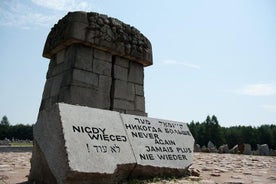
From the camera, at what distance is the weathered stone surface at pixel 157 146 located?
3.40 m

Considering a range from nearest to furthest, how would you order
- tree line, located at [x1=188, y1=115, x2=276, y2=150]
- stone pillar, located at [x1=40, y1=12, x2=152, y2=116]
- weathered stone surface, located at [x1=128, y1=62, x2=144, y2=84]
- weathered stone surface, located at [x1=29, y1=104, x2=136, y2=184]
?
weathered stone surface, located at [x1=29, y1=104, x2=136, y2=184], stone pillar, located at [x1=40, y1=12, x2=152, y2=116], weathered stone surface, located at [x1=128, y1=62, x2=144, y2=84], tree line, located at [x1=188, y1=115, x2=276, y2=150]

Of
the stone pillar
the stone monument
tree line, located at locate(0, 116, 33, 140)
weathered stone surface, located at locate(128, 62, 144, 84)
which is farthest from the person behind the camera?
tree line, located at locate(0, 116, 33, 140)

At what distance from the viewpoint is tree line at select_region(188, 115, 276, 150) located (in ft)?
173

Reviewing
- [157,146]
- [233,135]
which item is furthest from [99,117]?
[233,135]

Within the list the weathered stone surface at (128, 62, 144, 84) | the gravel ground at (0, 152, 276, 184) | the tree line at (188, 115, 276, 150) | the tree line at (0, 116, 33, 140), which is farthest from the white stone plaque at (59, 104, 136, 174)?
the tree line at (0, 116, 33, 140)

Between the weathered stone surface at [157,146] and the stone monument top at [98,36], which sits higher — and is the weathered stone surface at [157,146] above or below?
below

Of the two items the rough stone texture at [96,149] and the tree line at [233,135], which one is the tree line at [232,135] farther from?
the rough stone texture at [96,149]

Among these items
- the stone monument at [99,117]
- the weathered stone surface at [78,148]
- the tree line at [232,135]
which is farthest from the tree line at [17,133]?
the weathered stone surface at [78,148]

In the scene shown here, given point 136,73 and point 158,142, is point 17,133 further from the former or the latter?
point 158,142

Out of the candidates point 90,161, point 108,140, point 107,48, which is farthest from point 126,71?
point 90,161

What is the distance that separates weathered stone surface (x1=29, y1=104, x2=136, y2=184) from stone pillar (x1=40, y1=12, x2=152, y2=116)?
1541 mm

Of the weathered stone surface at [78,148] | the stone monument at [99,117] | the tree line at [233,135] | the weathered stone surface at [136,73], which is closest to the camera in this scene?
the weathered stone surface at [78,148]

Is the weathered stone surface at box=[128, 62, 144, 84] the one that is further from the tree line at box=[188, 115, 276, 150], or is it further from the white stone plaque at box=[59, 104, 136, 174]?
the tree line at box=[188, 115, 276, 150]

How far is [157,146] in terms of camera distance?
378 cm
